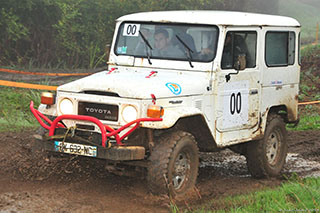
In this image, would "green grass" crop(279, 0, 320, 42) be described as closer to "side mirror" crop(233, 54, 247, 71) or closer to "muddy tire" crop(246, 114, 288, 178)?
"muddy tire" crop(246, 114, 288, 178)

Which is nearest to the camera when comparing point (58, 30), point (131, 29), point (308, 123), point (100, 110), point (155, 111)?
point (155, 111)

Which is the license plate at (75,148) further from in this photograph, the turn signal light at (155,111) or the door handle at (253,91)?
the door handle at (253,91)

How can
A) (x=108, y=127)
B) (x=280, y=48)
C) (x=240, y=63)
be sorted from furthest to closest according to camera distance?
(x=280, y=48) < (x=240, y=63) < (x=108, y=127)

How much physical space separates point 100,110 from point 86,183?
3.67 feet

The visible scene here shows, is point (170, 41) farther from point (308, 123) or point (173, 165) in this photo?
point (308, 123)

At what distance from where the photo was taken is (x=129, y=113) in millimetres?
6859

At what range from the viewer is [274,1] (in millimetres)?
36594

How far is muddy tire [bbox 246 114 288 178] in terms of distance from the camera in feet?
28.9

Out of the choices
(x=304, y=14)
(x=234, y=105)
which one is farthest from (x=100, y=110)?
(x=304, y=14)

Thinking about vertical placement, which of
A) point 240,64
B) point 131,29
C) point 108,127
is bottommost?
point 108,127

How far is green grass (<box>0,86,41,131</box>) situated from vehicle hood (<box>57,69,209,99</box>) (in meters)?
3.63

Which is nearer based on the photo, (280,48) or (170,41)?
(170,41)

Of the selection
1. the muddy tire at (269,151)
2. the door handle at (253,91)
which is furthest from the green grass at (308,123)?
the door handle at (253,91)

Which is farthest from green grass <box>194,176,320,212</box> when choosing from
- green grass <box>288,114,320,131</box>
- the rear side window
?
green grass <box>288,114,320,131</box>
